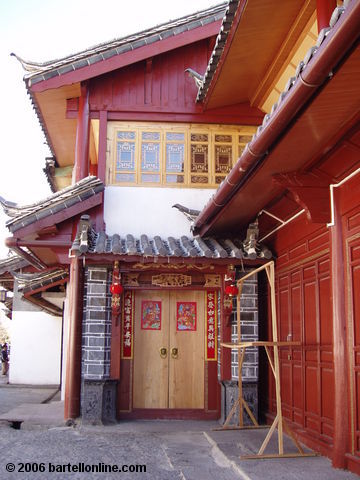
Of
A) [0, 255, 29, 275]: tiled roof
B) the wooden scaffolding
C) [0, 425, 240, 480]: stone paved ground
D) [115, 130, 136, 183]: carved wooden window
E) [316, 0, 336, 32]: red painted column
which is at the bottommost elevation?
[0, 425, 240, 480]: stone paved ground

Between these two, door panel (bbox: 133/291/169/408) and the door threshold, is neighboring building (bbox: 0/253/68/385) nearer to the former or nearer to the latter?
door panel (bbox: 133/291/169/408)

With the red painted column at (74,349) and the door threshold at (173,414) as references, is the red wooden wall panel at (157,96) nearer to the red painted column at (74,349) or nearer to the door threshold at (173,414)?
the red painted column at (74,349)

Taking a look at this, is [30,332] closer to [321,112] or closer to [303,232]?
[303,232]

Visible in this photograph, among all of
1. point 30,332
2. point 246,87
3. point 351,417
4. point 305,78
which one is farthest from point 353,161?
point 30,332

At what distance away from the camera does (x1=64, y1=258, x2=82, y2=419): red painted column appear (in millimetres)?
8531

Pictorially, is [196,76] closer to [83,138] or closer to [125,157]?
[125,157]

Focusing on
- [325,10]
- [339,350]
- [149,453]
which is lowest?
[149,453]

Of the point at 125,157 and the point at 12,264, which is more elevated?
the point at 125,157

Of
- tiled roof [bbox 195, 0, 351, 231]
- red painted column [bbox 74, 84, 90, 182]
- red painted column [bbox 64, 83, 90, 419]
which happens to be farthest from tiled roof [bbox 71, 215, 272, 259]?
red painted column [bbox 74, 84, 90, 182]

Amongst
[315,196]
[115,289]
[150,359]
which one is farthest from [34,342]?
→ [315,196]

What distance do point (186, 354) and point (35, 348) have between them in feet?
32.8

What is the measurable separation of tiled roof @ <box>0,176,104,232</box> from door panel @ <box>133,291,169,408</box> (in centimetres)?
180

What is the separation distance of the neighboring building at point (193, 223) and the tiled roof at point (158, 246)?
0.03 meters

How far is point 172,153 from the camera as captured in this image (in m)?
9.69
